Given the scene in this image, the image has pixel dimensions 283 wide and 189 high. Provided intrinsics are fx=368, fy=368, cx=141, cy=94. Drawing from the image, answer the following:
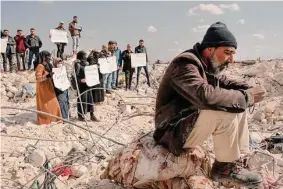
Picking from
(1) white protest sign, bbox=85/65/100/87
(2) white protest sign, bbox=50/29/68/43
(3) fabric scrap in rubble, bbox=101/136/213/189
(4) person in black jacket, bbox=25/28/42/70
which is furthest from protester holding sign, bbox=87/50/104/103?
(3) fabric scrap in rubble, bbox=101/136/213/189

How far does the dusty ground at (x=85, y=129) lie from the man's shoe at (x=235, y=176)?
2.35 ft

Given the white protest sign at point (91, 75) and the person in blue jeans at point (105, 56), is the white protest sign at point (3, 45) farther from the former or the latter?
the white protest sign at point (91, 75)

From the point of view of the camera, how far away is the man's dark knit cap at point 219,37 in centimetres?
244

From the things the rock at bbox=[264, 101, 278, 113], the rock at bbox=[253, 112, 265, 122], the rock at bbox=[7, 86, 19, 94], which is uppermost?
the rock at bbox=[7, 86, 19, 94]

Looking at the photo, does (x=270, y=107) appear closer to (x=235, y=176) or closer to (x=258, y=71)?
(x=258, y=71)

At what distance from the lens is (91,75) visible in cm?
756

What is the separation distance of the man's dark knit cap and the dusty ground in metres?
0.57

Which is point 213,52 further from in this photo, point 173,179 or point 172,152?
point 173,179

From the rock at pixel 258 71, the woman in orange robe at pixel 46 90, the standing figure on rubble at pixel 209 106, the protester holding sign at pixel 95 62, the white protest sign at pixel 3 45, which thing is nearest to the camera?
the standing figure on rubble at pixel 209 106

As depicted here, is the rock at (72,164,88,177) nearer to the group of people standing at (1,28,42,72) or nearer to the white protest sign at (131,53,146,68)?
the white protest sign at (131,53,146,68)

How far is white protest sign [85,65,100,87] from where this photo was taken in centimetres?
739

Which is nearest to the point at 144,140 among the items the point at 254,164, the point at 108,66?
the point at 254,164

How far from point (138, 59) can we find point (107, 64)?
1.76m

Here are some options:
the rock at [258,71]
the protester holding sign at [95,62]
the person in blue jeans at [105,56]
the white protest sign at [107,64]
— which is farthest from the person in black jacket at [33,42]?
the rock at [258,71]
